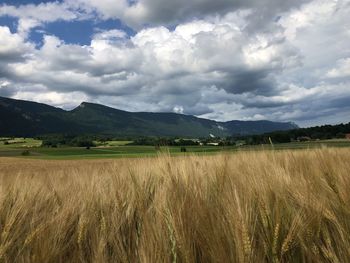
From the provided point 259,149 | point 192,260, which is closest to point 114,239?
point 192,260

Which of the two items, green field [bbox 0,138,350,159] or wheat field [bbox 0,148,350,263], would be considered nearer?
wheat field [bbox 0,148,350,263]

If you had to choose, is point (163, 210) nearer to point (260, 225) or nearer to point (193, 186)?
point (260, 225)

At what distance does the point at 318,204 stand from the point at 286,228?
0.28 meters

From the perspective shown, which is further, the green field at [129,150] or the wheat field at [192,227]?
the green field at [129,150]

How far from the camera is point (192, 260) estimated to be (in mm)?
1695

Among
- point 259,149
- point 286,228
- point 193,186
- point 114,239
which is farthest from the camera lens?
point 259,149

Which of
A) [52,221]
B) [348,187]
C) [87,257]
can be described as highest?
[348,187]

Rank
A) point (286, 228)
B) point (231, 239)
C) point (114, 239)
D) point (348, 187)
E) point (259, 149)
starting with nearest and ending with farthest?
point (231, 239) → point (286, 228) → point (114, 239) → point (348, 187) → point (259, 149)

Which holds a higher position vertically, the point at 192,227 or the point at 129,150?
the point at 192,227

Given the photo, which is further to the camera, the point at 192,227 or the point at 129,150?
the point at 129,150

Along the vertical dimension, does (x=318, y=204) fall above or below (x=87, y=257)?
above

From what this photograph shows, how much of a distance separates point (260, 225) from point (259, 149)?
4869 mm

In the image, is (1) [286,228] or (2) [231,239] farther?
(1) [286,228]

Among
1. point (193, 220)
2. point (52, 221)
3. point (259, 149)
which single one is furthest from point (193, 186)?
point (259, 149)
